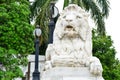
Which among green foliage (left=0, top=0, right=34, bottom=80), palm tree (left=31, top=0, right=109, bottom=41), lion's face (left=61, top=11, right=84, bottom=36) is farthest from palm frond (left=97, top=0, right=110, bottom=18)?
lion's face (left=61, top=11, right=84, bottom=36)

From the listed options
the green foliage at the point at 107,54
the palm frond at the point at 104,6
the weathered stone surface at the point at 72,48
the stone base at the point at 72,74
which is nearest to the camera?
the stone base at the point at 72,74

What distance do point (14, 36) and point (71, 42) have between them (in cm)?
1287

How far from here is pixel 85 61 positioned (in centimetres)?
1390

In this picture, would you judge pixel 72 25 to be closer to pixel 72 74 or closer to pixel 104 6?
pixel 72 74

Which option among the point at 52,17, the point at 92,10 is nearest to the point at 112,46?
the point at 92,10

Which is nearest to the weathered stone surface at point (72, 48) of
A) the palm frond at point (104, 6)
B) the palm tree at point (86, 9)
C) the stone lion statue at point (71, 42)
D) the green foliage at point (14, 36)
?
the stone lion statue at point (71, 42)

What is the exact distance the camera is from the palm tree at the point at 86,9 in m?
30.7

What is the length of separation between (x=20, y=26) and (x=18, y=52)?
1.53m

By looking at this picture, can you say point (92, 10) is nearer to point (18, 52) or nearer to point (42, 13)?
point (42, 13)

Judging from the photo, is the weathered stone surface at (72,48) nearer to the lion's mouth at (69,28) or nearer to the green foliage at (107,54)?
the lion's mouth at (69,28)

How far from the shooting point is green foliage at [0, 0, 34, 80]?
25.6 meters

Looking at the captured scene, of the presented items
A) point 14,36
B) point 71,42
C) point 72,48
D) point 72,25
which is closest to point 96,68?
point 72,48

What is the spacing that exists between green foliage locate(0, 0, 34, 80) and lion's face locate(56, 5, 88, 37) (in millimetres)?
11128

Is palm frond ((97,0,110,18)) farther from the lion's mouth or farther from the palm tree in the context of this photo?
the lion's mouth
